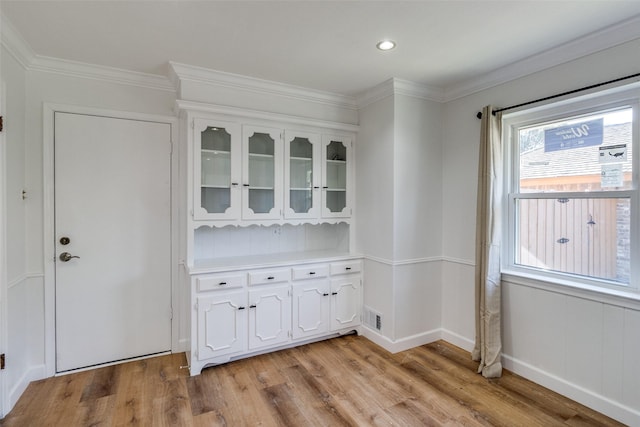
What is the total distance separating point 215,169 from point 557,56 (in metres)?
2.76

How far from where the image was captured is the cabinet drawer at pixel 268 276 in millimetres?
2889

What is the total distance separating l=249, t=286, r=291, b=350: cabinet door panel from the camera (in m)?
2.89

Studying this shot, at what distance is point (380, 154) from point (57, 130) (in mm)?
2713

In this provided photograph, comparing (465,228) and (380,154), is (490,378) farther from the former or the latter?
(380,154)

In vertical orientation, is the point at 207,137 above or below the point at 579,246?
above

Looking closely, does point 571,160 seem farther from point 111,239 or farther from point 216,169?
point 111,239

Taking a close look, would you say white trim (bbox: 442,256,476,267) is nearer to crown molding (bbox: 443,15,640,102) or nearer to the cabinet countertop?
the cabinet countertop

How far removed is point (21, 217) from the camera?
7.88ft

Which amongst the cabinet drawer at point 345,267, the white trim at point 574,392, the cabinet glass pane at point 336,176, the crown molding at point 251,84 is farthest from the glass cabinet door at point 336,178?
the white trim at point 574,392

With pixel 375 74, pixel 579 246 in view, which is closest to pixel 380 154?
pixel 375 74

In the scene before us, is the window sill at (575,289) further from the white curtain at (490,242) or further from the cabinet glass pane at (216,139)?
the cabinet glass pane at (216,139)

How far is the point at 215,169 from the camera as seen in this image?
113 inches

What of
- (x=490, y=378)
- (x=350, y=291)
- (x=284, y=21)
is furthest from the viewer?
(x=350, y=291)

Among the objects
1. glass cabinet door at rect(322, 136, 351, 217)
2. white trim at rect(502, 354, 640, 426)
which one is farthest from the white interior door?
white trim at rect(502, 354, 640, 426)
